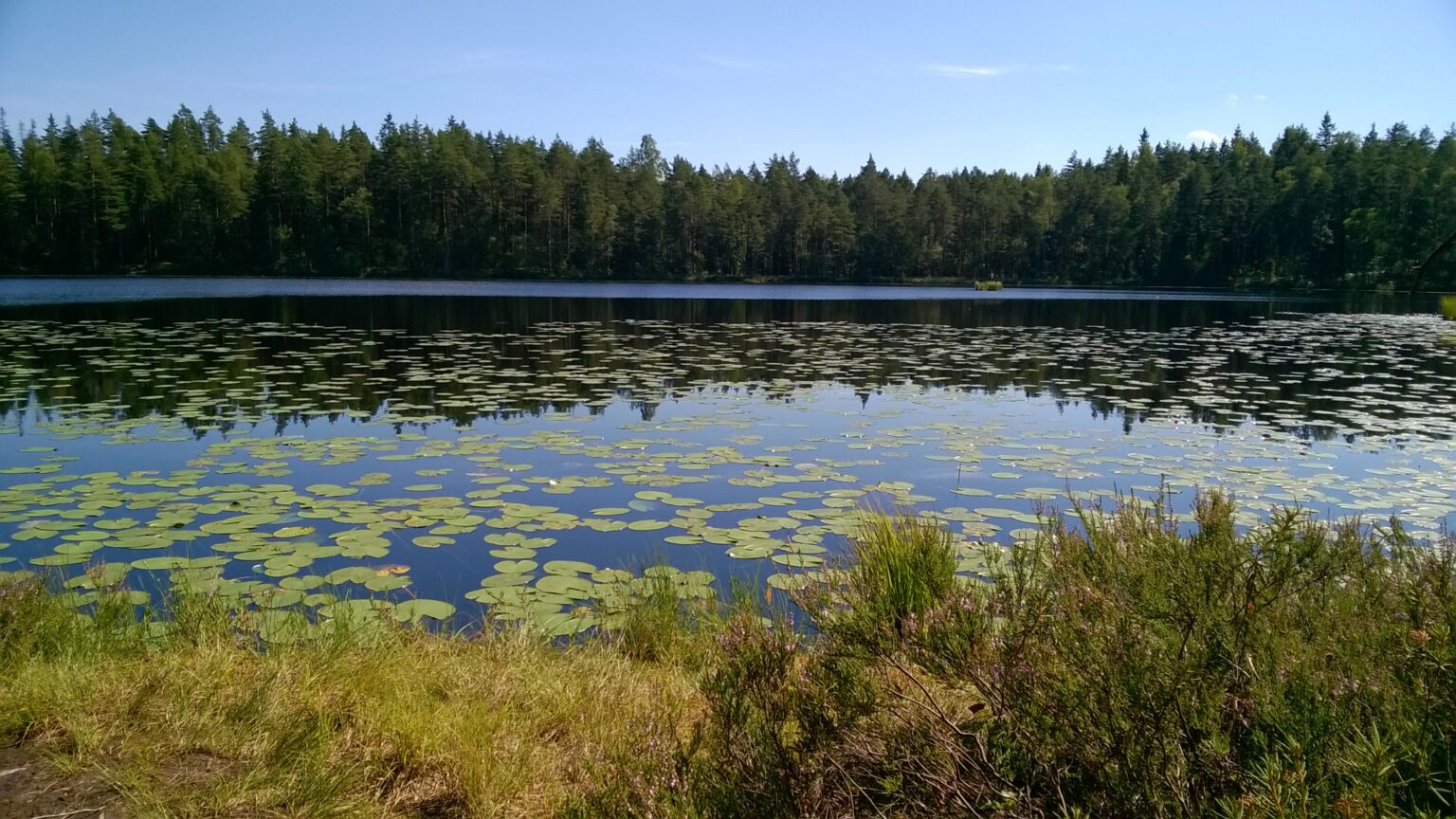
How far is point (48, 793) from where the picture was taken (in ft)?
8.14

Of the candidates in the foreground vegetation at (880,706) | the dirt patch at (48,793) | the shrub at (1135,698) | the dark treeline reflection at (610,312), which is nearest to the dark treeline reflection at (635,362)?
the dark treeline reflection at (610,312)

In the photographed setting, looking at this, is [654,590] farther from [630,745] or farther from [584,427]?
[584,427]

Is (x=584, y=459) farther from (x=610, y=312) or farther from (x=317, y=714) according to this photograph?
(x=610, y=312)

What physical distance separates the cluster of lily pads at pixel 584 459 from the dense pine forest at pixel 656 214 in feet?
186

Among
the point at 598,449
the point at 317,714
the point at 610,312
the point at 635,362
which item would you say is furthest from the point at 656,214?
the point at 317,714

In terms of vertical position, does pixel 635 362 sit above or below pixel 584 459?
above

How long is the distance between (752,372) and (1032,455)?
23.6 ft

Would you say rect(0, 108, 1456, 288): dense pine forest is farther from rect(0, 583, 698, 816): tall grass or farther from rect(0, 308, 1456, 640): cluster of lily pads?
rect(0, 583, 698, 816): tall grass

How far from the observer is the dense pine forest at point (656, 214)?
65375 millimetres

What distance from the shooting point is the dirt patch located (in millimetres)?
2389

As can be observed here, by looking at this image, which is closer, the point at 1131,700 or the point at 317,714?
the point at 1131,700

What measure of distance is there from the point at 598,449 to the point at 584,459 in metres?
0.42

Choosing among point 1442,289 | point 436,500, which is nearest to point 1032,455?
point 436,500

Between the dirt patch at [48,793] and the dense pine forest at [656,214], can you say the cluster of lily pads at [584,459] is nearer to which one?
the dirt patch at [48,793]
